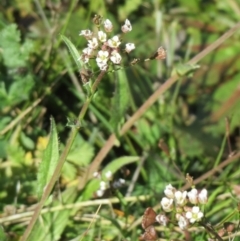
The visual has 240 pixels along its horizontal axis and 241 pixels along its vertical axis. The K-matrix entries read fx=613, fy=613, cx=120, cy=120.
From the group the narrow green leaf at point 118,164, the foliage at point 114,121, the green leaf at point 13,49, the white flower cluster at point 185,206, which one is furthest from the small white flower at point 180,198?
the green leaf at point 13,49

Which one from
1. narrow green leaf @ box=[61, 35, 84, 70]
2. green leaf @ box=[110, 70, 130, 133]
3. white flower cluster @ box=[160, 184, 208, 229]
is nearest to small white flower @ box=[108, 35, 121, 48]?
narrow green leaf @ box=[61, 35, 84, 70]

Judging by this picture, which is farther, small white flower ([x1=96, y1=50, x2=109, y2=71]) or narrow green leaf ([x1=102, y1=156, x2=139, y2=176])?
narrow green leaf ([x1=102, y1=156, x2=139, y2=176])

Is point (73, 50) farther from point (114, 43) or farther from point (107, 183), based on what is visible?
point (107, 183)

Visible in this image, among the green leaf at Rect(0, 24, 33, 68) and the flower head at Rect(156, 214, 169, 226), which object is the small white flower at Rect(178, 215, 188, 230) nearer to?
the flower head at Rect(156, 214, 169, 226)

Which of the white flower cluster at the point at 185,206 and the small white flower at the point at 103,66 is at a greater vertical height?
the small white flower at the point at 103,66

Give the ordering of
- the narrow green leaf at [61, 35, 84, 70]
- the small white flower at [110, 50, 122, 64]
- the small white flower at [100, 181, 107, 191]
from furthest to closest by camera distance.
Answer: the small white flower at [100, 181, 107, 191], the narrow green leaf at [61, 35, 84, 70], the small white flower at [110, 50, 122, 64]

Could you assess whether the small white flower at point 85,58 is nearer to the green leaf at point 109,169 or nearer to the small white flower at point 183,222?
the small white flower at point 183,222

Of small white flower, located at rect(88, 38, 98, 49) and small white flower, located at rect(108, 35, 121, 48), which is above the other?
small white flower, located at rect(88, 38, 98, 49)

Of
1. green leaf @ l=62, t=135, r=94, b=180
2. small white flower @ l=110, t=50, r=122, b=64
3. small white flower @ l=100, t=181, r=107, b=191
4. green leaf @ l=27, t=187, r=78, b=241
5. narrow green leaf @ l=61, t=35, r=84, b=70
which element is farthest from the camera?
green leaf @ l=62, t=135, r=94, b=180
